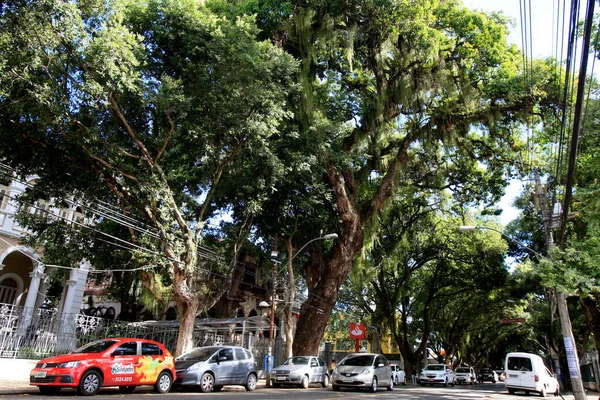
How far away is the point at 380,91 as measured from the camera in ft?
61.6

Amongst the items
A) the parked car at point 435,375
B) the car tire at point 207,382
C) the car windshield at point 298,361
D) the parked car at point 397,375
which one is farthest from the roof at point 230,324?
the parked car at point 435,375

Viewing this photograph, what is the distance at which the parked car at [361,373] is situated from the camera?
16625 mm

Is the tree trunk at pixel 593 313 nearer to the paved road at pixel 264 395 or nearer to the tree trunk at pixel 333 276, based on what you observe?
the paved road at pixel 264 395

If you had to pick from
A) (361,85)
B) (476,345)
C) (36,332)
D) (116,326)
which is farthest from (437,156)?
(476,345)

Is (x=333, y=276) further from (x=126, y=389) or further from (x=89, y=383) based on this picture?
(x=89, y=383)

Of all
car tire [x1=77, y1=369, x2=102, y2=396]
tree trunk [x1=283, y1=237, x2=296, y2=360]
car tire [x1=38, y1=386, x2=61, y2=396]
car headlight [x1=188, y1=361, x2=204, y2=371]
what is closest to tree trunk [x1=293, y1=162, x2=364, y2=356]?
tree trunk [x1=283, y1=237, x2=296, y2=360]

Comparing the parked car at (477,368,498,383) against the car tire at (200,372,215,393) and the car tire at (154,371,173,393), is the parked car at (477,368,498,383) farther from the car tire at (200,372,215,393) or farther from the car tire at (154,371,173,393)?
the car tire at (154,371,173,393)

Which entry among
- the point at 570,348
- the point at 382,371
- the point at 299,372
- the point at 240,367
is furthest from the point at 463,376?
the point at 240,367

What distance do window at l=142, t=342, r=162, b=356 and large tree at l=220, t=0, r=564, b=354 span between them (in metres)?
8.35

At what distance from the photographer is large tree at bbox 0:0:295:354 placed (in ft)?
36.6

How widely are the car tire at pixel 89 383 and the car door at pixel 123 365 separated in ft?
0.71

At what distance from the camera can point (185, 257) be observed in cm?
1509

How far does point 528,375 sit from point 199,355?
1527 cm

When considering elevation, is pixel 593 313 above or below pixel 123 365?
above
